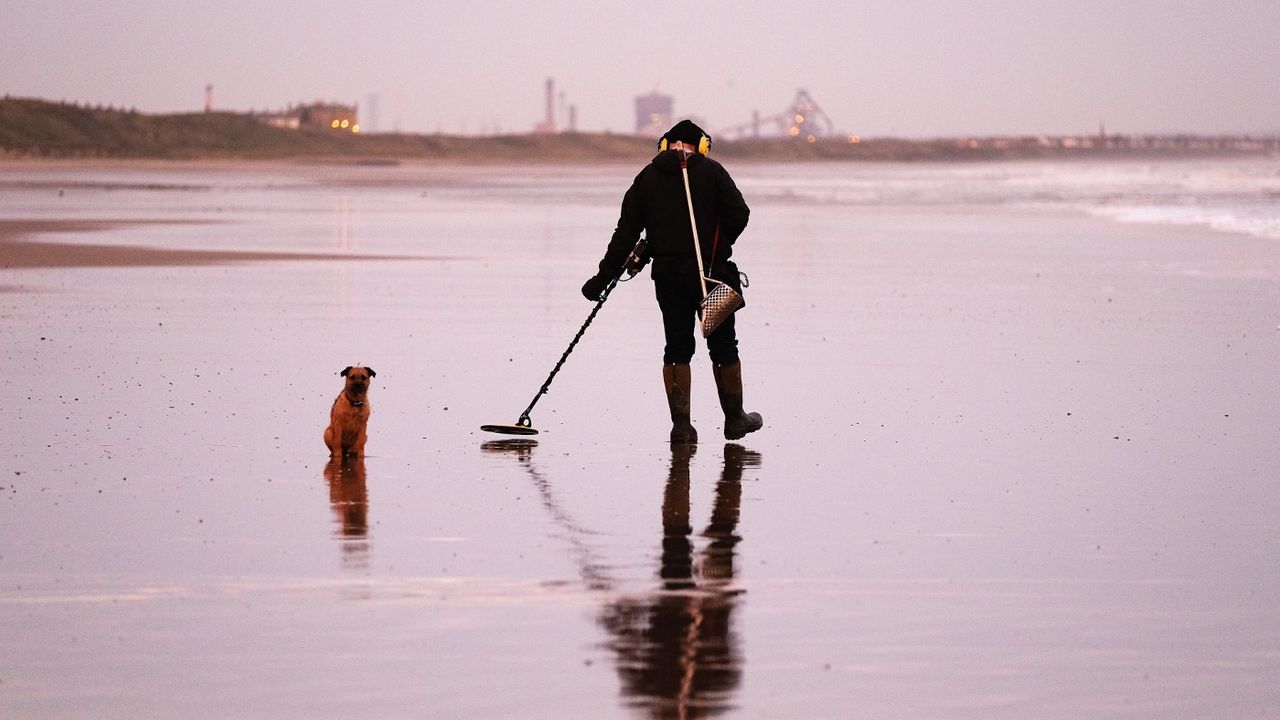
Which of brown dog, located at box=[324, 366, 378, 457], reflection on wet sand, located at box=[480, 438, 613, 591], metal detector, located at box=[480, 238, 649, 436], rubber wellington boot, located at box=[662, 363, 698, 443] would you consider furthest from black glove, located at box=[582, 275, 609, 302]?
brown dog, located at box=[324, 366, 378, 457]

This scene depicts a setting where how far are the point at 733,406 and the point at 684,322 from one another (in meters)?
0.54

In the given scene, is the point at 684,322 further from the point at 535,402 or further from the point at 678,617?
the point at 678,617

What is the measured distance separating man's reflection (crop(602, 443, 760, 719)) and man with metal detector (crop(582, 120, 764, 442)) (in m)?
2.20

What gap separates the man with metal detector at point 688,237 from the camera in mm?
9727

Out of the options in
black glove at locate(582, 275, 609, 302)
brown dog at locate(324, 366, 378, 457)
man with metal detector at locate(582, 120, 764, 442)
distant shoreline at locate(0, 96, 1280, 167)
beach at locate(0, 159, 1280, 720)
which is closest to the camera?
beach at locate(0, 159, 1280, 720)

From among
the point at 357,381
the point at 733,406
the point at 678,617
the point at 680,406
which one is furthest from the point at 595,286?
the point at 678,617

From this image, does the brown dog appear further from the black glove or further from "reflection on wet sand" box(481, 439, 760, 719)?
the black glove

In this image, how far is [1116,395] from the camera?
11242 mm

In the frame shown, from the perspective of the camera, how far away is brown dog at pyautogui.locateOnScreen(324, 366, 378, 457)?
343 inches

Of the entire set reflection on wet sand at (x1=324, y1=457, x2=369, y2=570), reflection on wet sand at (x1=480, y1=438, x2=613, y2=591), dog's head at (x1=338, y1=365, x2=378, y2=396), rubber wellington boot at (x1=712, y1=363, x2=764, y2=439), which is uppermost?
dog's head at (x1=338, y1=365, x2=378, y2=396)

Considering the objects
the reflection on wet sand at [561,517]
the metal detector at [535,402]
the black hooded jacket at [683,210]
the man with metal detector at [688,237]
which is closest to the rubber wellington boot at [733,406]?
the man with metal detector at [688,237]

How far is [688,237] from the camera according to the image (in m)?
9.77

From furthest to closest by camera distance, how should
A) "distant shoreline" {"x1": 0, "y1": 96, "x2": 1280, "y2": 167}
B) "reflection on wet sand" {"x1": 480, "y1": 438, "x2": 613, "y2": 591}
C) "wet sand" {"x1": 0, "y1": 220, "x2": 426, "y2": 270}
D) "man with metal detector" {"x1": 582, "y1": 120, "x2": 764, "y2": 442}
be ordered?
"distant shoreline" {"x1": 0, "y1": 96, "x2": 1280, "y2": 167}
"wet sand" {"x1": 0, "y1": 220, "x2": 426, "y2": 270}
"man with metal detector" {"x1": 582, "y1": 120, "x2": 764, "y2": 442}
"reflection on wet sand" {"x1": 480, "y1": 438, "x2": 613, "y2": 591}

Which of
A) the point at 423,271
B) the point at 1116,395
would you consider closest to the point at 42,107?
the point at 423,271
